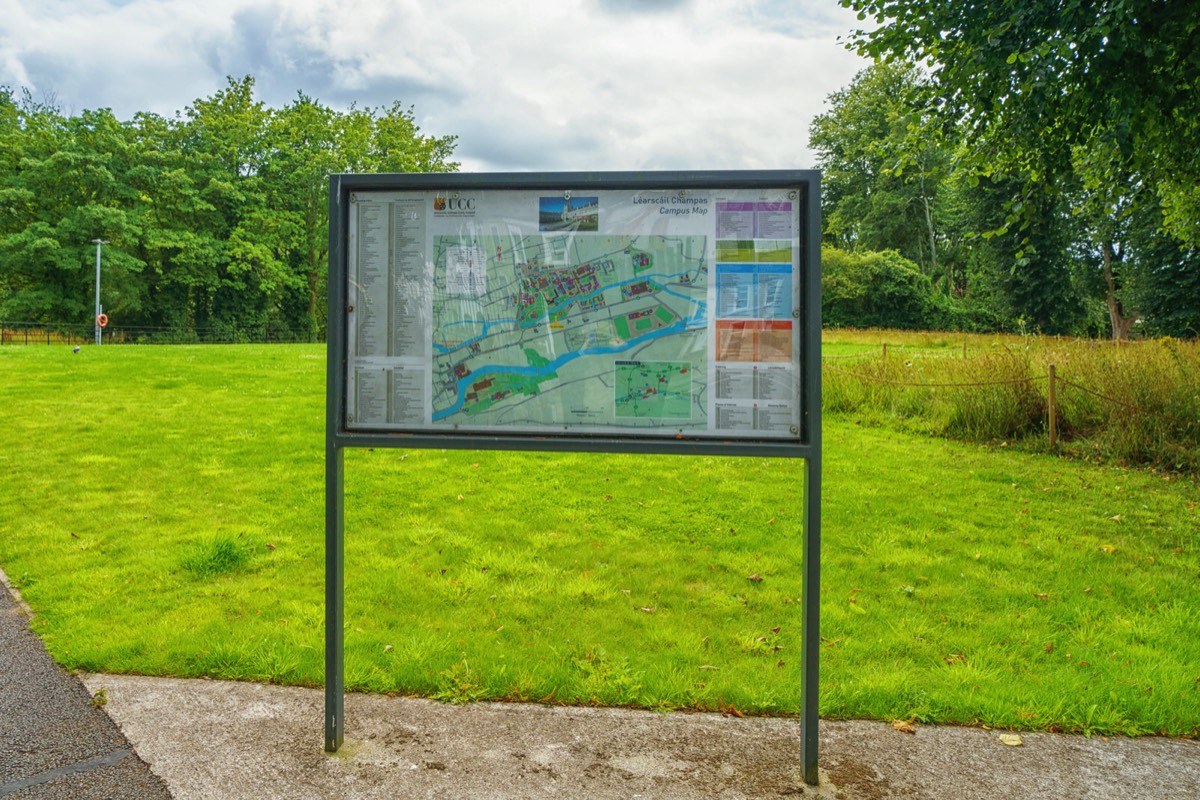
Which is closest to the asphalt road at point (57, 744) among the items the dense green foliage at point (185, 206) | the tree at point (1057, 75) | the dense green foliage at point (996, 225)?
the tree at point (1057, 75)

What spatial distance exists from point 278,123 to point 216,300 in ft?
36.7

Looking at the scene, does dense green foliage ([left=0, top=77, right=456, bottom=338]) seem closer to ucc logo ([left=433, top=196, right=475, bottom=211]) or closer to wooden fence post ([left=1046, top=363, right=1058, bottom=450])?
wooden fence post ([left=1046, top=363, right=1058, bottom=450])

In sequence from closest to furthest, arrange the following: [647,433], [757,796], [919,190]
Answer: [757,796]
[647,433]
[919,190]

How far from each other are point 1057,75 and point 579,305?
741cm

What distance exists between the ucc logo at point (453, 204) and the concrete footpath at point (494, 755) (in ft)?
6.93

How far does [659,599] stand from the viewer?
16.8ft

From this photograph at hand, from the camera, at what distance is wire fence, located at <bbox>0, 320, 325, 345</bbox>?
3853 centimetres

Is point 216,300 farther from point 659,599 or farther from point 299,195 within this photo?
point 659,599

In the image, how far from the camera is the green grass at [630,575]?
389cm

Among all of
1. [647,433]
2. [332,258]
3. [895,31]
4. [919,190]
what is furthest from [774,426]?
[919,190]

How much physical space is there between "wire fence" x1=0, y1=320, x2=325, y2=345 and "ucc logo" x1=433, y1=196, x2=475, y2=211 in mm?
39794

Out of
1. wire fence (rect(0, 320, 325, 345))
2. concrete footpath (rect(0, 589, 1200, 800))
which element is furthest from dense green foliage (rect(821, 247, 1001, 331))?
concrete footpath (rect(0, 589, 1200, 800))

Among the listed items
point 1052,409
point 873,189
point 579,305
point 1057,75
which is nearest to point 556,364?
point 579,305

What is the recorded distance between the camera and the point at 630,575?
5566mm
